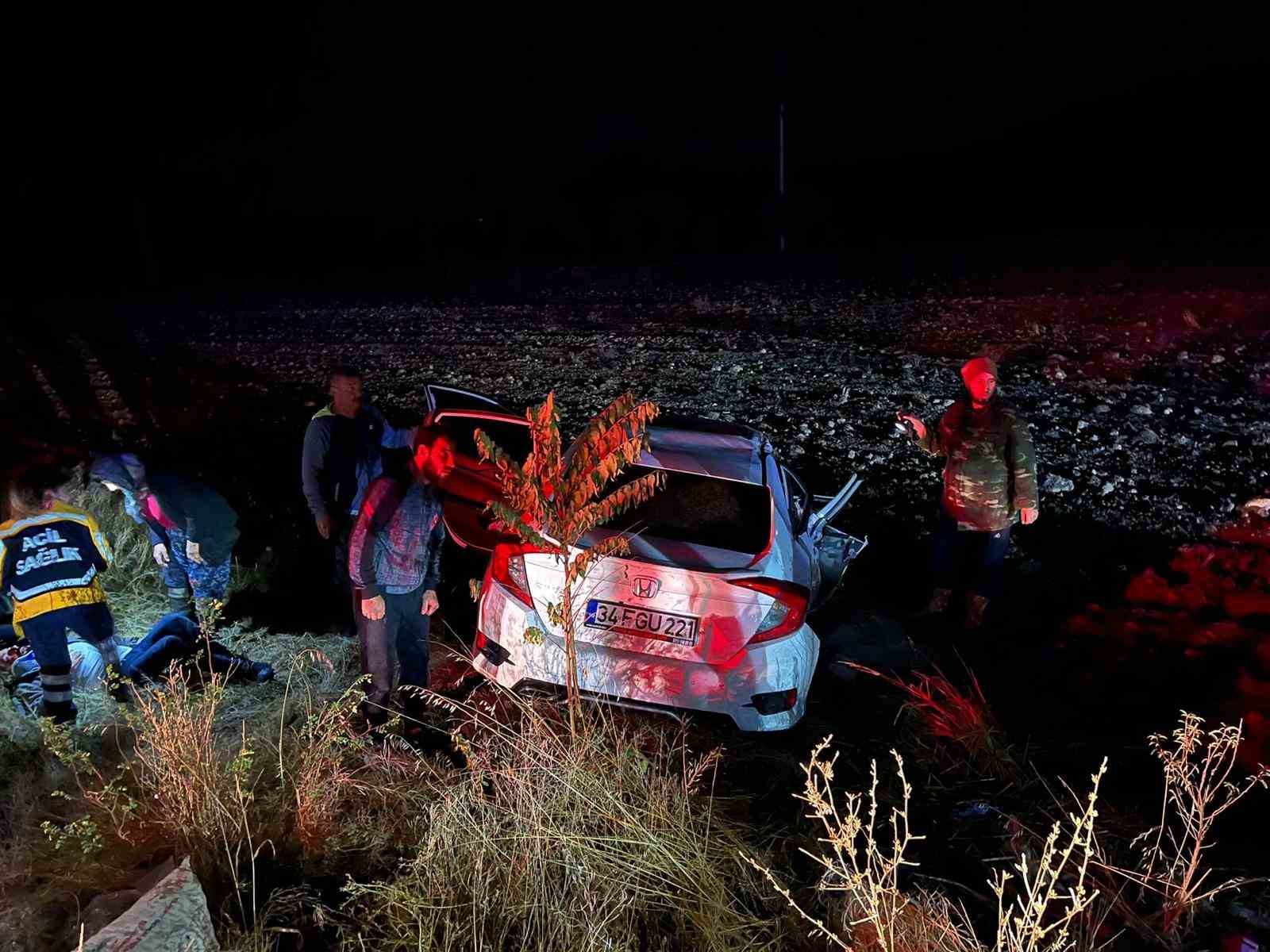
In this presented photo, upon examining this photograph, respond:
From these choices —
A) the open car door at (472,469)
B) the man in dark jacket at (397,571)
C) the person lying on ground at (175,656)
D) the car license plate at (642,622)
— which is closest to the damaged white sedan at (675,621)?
the car license plate at (642,622)

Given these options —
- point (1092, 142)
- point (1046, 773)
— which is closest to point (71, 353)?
point (1046, 773)

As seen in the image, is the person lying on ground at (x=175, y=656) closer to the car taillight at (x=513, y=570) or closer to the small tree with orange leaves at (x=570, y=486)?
the car taillight at (x=513, y=570)

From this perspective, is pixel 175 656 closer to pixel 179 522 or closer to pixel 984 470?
pixel 179 522

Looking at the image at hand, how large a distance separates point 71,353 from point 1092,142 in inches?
1501

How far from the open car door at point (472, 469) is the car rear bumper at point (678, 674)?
5.60ft

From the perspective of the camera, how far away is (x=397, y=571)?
15.7ft

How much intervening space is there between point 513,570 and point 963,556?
10.9 ft

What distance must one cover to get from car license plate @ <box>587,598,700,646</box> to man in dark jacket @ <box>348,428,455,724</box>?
0.96m

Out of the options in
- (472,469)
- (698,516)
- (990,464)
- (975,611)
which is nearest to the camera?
(698,516)

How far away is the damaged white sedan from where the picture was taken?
14.4 feet

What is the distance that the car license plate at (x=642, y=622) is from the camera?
441cm

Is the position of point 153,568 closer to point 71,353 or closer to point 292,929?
point 292,929

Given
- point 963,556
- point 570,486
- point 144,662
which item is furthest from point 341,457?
point 963,556

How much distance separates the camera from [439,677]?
548cm
